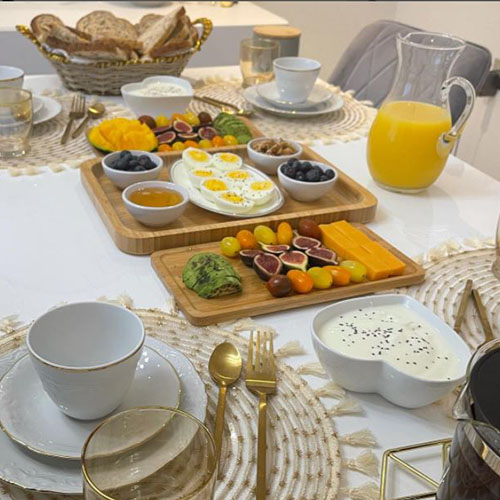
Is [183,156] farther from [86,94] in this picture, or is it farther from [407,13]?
[407,13]

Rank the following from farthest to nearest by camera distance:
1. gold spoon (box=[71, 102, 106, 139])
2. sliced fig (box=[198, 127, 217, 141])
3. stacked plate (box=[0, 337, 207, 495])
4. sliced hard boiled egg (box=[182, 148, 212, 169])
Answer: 1. gold spoon (box=[71, 102, 106, 139])
2. sliced fig (box=[198, 127, 217, 141])
3. sliced hard boiled egg (box=[182, 148, 212, 169])
4. stacked plate (box=[0, 337, 207, 495])

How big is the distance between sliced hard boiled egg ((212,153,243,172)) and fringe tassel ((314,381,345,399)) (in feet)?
2.17

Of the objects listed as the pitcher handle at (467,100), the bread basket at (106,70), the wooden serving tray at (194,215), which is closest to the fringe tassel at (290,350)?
the wooden serving tray at (194,215)

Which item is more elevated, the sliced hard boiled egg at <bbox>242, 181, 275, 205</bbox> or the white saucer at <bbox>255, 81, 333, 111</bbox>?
the white saucer at <bbox>255, 81, 333, 111</bbox>

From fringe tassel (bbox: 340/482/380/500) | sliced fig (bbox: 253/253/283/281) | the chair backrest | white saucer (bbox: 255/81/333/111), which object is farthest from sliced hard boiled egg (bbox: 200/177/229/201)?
the chair backrest

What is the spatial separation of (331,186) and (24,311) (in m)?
0.67

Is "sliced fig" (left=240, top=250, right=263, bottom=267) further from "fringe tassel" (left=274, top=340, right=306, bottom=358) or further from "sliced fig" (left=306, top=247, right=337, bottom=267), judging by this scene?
"fringe tassel" (left=274, top=340, right=306, bottom=358)

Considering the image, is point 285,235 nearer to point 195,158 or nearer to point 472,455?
point 195,158

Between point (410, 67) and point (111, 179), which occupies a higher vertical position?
point (410, 67)

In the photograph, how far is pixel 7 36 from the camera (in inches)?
101

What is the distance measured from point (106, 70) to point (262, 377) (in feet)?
4.08

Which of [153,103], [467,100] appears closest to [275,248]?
[467,100]

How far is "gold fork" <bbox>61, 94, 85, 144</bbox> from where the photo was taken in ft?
5.22

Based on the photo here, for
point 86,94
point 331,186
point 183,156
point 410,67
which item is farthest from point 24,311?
point 86,94
